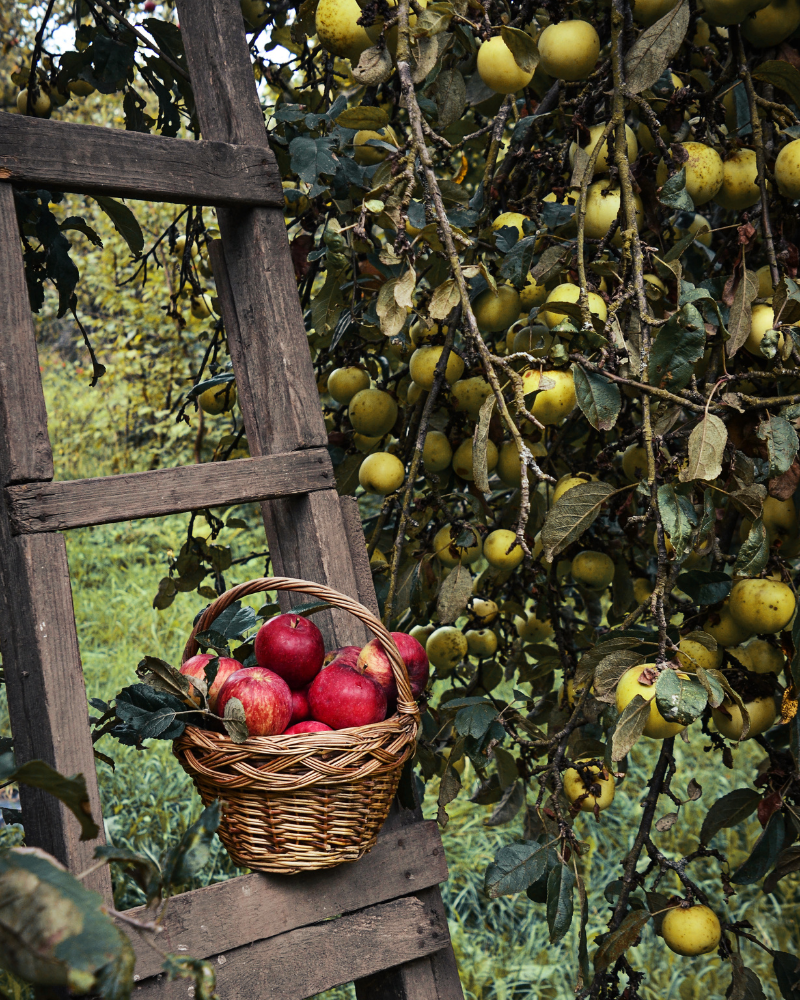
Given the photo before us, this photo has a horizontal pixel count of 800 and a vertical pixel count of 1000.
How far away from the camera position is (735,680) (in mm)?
1164

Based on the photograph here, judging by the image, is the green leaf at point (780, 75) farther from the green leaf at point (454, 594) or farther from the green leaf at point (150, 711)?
the green leaf at point (150, 711)

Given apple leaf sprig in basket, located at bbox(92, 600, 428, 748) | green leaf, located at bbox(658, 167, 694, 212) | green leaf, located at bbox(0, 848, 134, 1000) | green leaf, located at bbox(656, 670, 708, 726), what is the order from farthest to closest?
1. green leaf, located at bbox(658, 167, 694, 212)
2. apple leaf sprig in basket, located at bbox(92, 600, 428, 748)
3. green leaf, located at bbox(656, 670, 708, 726)
4. green leaf, located at bbox(0, 848, 134, 1000)

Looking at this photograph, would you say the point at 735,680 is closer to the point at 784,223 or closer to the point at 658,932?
the point at 658,932

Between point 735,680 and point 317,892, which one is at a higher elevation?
point 735,680

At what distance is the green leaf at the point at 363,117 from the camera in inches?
47.8

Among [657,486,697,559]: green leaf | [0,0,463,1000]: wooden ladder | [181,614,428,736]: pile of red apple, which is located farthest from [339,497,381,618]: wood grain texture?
[657,486,697,559]: green leaf

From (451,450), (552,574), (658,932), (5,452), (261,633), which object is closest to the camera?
(5,452)

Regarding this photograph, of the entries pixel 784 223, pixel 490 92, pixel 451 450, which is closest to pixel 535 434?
pixel 451 450

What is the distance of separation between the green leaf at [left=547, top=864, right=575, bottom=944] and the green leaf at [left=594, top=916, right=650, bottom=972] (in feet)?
0.22

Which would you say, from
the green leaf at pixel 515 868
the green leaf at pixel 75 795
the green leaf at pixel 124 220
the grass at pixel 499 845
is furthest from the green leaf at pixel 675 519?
the grass at pixel 499 845

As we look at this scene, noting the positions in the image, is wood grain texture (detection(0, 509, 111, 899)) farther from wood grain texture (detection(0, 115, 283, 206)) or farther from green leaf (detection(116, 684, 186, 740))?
wood grain texture (detection(0, 115, 283, 206))

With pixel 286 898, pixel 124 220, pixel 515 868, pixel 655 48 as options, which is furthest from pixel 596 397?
pixel 124 220

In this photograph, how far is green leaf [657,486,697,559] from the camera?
3.13 ft

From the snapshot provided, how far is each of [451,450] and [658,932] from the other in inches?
30.3
